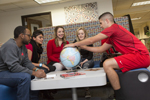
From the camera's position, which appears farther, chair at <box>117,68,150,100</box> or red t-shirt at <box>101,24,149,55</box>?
red t-shirt at <box>101,24,149,55</box>

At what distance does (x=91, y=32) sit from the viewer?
4.36 meters

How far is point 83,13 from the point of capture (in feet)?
24.0

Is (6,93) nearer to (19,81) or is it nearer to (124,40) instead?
(19,81)

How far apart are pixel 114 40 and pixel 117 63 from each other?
42 centimetres

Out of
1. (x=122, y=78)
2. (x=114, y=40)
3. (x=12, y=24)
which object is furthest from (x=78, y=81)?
(x=12, y=24)

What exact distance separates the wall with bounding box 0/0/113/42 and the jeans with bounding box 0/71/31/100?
593cm

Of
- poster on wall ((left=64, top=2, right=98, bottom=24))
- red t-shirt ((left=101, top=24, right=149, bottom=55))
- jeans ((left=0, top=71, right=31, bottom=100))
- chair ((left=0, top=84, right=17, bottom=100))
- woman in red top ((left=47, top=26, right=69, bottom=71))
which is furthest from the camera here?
poster on wall ((left=64, top=2, right=98, bottom=24))

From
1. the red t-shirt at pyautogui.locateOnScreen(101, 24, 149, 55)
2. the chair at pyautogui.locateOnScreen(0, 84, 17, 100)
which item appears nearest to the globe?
the red t-shirt at pyautogui.locateOnScreen(101, 24, 149, 55)

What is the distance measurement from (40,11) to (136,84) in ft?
22.7

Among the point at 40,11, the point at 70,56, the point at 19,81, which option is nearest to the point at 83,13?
the point at 40,11

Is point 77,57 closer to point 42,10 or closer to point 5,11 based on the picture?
point 42,10

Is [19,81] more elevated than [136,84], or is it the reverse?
[19,81]

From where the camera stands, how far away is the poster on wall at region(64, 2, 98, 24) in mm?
7266

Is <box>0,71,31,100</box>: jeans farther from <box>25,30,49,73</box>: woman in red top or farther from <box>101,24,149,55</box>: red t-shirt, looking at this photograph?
<box>101,24,149,55</box>: red t-shirt
